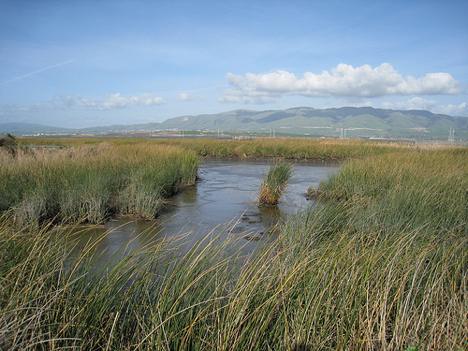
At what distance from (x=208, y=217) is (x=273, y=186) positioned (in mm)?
2283

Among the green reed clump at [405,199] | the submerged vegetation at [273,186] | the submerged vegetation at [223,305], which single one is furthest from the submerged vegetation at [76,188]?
the green reed clump at [405,199]

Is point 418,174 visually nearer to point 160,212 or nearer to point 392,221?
point 392,221

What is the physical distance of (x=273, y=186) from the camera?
10.7 meters

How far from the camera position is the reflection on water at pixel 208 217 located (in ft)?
21.7

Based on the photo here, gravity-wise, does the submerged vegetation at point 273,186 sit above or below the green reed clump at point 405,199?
below

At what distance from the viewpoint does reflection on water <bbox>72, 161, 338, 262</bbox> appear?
6.61 meters

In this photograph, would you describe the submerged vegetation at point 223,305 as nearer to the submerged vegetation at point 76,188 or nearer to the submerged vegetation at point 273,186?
the submerged vegetation at point 76,188

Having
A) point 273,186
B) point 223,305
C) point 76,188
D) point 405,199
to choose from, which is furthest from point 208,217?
point 223,305

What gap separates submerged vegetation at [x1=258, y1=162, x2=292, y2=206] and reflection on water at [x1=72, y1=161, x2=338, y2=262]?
256 mm

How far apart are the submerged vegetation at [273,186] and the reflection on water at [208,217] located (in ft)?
0.84

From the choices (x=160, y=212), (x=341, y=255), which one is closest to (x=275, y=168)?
(x=160, y=212)

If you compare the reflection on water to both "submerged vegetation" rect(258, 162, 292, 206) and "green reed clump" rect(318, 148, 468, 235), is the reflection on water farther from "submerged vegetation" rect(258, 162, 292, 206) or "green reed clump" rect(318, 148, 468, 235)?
"green reed clump" rect(318, 148, 468, 235)

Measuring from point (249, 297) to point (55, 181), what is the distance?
755cm

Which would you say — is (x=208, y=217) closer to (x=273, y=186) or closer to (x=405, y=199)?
(x=273, y=186)
